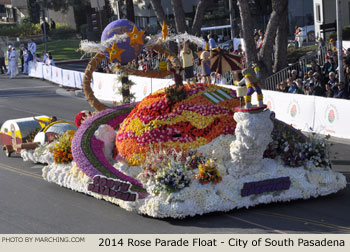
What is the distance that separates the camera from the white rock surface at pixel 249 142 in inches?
579

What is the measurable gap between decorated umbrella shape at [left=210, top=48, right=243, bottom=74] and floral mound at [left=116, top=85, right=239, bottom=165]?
4.02 feet

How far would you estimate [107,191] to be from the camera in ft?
51.4

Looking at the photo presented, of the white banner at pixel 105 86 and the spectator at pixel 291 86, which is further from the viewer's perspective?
the white banner at pixel 105 86

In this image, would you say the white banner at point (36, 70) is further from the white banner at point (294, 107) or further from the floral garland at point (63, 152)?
the floral garland at point (63, 152)

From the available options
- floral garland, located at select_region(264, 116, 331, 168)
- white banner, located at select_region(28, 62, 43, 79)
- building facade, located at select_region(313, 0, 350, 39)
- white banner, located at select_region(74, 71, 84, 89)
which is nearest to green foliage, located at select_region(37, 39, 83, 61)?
white banner, located at select_region(28, 62, 43, 79)

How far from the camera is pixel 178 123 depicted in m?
16.6

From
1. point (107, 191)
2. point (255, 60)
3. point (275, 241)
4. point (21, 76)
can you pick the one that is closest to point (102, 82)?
point (255, 60)

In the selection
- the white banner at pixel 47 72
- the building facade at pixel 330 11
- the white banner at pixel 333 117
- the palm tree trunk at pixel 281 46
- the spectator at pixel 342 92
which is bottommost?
the white banner at pixel 333 117

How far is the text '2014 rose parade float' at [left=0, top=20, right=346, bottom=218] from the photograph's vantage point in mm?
14875

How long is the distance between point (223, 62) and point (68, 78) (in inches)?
899

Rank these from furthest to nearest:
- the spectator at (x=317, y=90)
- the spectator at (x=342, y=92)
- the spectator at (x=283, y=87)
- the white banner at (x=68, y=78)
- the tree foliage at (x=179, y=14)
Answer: the white banner at (x=68, y=78), the tree foliage at (x=179, y=14), the spectator at (x=283, y=87), the spectator at (x=317, y=90), the spectator at (x=342, y=92)

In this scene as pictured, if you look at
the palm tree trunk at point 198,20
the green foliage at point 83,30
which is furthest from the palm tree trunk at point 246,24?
the green foliage at point 83,30

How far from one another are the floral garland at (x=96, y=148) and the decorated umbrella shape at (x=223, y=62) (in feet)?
9.35

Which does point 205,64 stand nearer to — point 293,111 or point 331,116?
point 331,116
